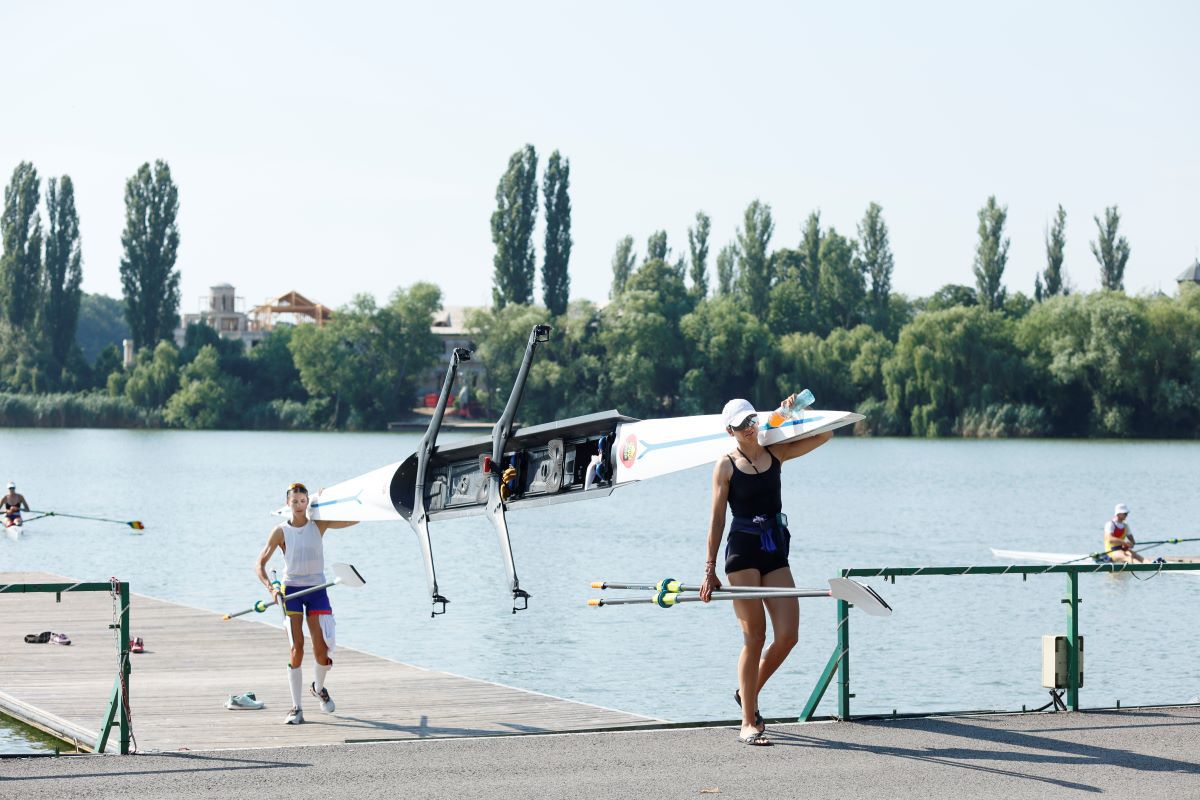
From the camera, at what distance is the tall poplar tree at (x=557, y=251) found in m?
96.3

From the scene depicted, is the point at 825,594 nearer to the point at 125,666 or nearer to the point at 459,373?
the point at 125,666

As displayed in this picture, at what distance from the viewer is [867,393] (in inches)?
3558

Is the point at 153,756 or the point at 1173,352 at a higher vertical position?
the point at 1173,352

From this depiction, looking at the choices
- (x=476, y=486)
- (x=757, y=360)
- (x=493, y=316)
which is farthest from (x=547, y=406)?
(x=476, y=486)

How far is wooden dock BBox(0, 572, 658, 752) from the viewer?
11.2 meters

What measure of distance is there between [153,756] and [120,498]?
5346 cm

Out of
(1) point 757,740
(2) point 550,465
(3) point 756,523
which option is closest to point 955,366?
(2) point 550,465

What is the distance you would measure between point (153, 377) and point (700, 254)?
40.2m

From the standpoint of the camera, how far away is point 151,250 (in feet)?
332

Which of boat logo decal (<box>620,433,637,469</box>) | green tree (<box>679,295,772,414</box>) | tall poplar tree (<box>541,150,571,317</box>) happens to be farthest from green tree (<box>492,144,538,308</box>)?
boat logo decal (<box>620,433,637,469</box>)

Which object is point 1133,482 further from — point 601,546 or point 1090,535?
point 601,546

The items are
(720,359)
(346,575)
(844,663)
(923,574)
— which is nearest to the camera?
(923,574)

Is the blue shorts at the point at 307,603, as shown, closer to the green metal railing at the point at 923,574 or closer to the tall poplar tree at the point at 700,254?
the green metal railing at the point at 923,574

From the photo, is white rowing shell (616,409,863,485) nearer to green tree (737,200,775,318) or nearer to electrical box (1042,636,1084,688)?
electrical box (1042,636,1084,688)
